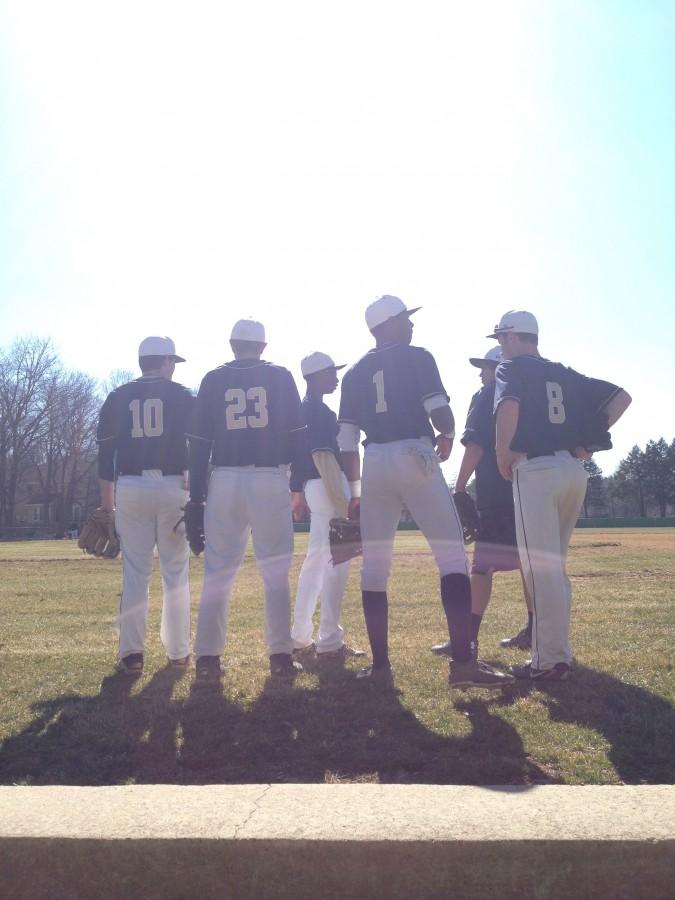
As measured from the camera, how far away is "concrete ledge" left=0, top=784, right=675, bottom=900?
86.7 inches

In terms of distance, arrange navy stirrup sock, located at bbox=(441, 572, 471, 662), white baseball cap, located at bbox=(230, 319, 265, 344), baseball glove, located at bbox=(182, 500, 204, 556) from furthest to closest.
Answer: white baseball cap, located at bbox=(230, 319, 265, 344) < baseball glove, located at bbox=(182, 500, 204, 556) < navy stirrup sock, located at bbox=(441, 572, 471, 662)

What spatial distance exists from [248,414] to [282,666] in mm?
1698

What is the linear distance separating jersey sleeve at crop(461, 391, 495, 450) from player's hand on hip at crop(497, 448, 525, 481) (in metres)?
1.06

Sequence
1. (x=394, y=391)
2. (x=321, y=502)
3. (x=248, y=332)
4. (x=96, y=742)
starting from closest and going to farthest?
1. (x=96, y=742)
2. (x=394, y=391)
3. (x=248, y=332)
4. (x=321, y=502)

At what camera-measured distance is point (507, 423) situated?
15.4ft

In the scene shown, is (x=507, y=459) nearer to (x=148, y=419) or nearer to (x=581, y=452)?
(x=581, y=452)

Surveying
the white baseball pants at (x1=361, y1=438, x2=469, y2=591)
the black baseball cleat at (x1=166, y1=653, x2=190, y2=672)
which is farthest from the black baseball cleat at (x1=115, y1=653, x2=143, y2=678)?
the white baseball pants at (x1=361, y1=438, x2=469, y2=591)

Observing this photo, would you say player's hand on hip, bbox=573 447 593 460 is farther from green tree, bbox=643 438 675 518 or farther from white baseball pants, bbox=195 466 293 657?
green tree, bbox=643 438 675 518

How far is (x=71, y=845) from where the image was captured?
7.56 feet

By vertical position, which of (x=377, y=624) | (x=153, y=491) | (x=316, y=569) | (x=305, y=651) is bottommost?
(x=305, y=651)

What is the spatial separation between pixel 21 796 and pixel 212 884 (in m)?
0.82

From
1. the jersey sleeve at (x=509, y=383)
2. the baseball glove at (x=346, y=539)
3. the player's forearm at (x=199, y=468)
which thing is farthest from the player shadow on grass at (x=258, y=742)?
the jersey sleeve at (x=509, y=383)

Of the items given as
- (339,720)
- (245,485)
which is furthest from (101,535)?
(339,720)

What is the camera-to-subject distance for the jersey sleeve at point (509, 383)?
4.73m
